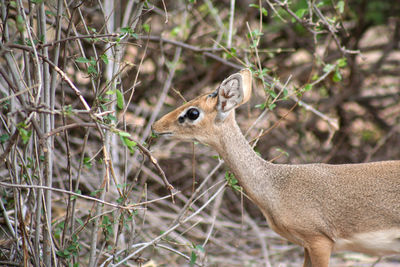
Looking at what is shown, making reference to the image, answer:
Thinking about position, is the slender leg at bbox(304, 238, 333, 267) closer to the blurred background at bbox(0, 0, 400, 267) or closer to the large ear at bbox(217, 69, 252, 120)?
the large ear at bbox(217, 69, 252, 120)

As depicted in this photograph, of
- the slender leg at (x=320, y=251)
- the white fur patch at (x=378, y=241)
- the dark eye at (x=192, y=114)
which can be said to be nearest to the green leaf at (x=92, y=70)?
the dark eye at (x=192, y=114)

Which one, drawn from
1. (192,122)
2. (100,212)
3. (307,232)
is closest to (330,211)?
(307,232)

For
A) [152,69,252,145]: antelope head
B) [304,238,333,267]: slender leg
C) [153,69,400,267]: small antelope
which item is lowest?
[304,238,333,267]: slender leg

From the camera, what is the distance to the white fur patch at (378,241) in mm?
3477

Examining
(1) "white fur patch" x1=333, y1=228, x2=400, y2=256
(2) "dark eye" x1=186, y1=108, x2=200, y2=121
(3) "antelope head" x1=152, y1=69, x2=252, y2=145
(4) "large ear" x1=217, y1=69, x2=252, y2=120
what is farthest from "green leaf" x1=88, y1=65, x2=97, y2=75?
(1) "white fur patch" x1=333, y1=228, x2=400, y2=256

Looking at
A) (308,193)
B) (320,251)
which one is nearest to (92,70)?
(308,193)

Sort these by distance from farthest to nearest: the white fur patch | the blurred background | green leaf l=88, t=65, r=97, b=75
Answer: the blurred background, the white fur patch, green leaf l=88, t=65, r=97, b=75

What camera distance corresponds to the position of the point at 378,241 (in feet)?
11.4

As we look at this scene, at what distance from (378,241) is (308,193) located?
1.63ft

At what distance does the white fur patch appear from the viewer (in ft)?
11.4

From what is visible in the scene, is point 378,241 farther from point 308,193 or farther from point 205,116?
point 205,116

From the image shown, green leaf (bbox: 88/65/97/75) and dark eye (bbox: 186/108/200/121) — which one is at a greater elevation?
green leaf (bbox: 88/65/97/75)

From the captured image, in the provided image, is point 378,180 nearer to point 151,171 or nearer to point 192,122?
point 192,122

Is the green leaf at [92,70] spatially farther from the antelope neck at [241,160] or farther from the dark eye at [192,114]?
the antelope neck at [241,160]
